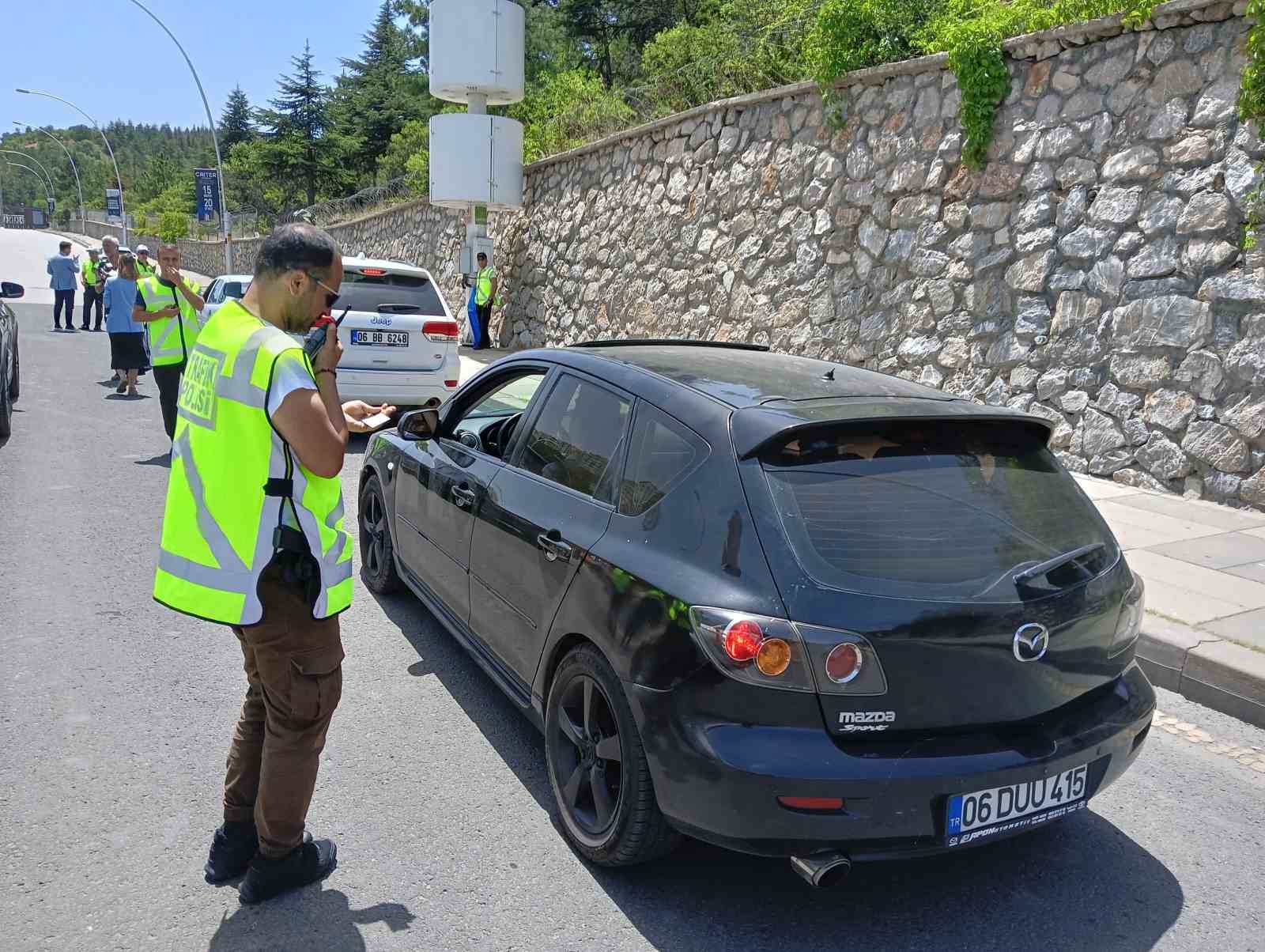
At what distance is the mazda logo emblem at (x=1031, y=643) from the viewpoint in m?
2.75

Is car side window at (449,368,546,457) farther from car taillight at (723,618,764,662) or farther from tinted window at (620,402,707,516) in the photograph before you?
car taillight at (723,618,764,662)

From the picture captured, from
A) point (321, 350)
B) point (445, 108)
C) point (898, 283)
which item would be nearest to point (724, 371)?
point (321, 350)

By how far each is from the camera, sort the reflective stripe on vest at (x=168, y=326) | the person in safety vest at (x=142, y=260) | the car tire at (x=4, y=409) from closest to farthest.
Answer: the reflective stripe on vest at (x=168, y=326)
the car tire at (x=4, y=409)
the person in safety vest at (x=142, y=260)

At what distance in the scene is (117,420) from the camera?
11086 millimetres

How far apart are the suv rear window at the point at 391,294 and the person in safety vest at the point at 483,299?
7.93m

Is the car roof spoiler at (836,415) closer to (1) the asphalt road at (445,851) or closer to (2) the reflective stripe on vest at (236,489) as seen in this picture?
(2) the reflective stripe on vest at (236,489)

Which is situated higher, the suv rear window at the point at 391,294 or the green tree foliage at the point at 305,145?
the green tree foliage at the point at 305,145

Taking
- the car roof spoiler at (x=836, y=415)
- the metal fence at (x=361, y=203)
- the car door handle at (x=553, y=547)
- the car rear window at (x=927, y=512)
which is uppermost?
the metal fence at (x=361, y=203)

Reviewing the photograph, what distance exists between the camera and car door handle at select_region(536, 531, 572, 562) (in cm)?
333

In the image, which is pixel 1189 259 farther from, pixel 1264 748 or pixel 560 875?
pixel 560 875

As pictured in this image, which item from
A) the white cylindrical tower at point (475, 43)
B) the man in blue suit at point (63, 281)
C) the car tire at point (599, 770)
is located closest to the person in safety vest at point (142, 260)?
the white cylindrical tower at point (475, 43)

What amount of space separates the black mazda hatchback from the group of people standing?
14.3ft

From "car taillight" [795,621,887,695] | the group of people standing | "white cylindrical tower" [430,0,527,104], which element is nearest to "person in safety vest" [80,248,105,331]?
the group of people standing

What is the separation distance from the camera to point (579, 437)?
145 inches
